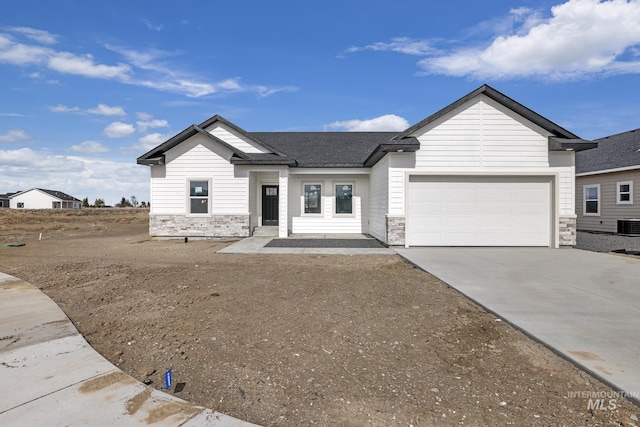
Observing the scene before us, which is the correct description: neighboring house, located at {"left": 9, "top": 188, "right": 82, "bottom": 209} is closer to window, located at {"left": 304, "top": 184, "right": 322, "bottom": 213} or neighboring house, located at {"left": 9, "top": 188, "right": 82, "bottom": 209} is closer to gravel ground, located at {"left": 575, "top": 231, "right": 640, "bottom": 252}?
window, located at {"left": 304, "top": 184, "right": 322, "bottom": 213}

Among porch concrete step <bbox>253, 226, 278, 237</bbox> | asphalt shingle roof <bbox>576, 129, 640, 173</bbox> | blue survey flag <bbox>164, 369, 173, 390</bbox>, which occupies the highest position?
asphalt shingle roof <bbox>576, 129, 640, 173</bbox>

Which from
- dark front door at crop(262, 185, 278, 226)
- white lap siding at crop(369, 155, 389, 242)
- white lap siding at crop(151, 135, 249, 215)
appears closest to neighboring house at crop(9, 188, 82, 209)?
white lap siding at crop(151, 135, 249, 215)

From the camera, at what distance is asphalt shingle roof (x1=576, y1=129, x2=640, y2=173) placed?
1622cm

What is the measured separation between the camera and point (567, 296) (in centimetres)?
549

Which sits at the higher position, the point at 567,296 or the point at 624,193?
the point at 624,193

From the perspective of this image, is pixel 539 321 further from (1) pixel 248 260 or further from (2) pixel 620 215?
(2) pixel 620 215

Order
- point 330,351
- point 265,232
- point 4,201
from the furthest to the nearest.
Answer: point 4,201 < point 265,232 < point 330,351

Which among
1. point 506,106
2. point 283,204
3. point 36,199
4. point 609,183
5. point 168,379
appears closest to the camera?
point 168,379

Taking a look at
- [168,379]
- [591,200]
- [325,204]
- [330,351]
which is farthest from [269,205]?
[591,200]

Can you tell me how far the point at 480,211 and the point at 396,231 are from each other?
117 inches

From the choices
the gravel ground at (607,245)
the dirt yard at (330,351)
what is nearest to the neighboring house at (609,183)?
the gravel ground at (607,245)

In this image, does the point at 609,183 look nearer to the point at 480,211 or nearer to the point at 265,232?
the point at 480,211

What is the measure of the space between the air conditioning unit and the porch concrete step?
52.6ft

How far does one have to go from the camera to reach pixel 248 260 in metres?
9.23
